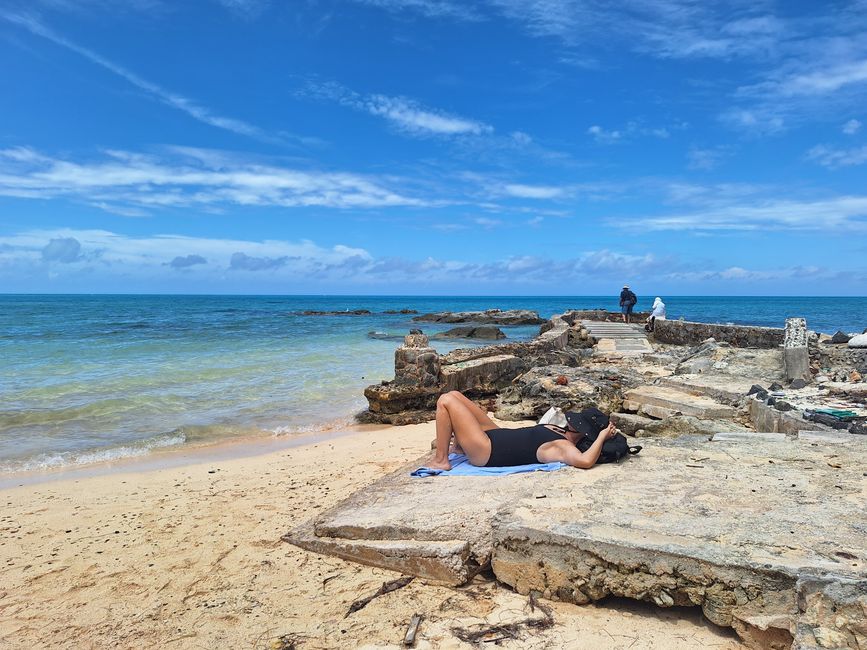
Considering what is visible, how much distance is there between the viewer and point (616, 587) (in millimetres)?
2805

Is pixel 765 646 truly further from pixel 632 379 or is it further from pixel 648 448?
pixel 632 379

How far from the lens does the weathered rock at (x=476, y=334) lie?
25.4m

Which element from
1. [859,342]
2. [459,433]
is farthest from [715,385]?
[459,433]

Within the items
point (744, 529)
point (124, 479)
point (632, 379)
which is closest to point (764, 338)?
point (632, 379)

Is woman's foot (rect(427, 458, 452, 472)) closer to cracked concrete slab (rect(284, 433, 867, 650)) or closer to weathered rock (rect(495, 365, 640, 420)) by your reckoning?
cracked concrete slab (rect(284, 433, 867, 650))

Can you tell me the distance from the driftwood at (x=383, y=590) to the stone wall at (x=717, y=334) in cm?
1365

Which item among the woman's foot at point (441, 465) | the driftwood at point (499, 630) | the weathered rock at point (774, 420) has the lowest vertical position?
the driftwood at point (499, 630)

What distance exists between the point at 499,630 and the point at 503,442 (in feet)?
5.44

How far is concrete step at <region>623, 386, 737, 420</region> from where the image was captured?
6.89 metres

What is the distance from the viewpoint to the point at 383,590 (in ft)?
10.3

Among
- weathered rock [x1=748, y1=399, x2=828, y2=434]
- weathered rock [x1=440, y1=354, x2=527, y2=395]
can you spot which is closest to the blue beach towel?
weathered rock [x1=748, y1=399, x2=828, y2=434]

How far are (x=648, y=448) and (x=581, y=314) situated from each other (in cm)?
2541

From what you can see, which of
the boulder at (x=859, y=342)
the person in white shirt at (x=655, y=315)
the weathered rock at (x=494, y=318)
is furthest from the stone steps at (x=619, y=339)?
the weathered rock at (x=494, y=318)

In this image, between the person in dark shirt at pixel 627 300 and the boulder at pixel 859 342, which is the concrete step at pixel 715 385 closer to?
the boulder at pixel 859 342
